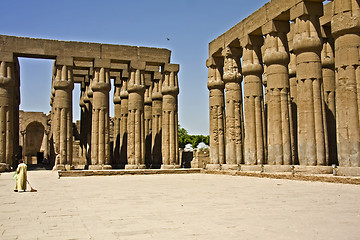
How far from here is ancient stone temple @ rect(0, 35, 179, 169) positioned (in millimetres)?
25531

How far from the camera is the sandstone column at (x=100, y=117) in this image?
1070 inches

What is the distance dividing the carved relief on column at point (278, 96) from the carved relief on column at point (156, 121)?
591 inches

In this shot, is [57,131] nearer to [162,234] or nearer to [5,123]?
[5,123]

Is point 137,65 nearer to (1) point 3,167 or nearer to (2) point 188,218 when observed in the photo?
(1) point 3,167

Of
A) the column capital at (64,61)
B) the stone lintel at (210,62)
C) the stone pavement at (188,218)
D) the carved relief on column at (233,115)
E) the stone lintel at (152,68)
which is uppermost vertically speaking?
the stone lintel at (152,68)

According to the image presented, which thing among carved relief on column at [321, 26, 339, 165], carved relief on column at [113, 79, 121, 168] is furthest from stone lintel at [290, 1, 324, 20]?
carved relief on column at [113, 79, 121, 168]

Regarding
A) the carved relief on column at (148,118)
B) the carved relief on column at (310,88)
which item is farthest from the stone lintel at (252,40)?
the carved relief on column at (148,118)

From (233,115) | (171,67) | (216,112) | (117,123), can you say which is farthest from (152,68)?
(233,115)

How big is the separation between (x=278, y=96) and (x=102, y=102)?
14446 mm

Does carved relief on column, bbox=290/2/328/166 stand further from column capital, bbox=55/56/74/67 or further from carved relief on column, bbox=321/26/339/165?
column capital, bbox=55/56/74/67

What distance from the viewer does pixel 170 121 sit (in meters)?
28.5

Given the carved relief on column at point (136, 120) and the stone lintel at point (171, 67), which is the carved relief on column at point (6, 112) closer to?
the carved relief on column at point (136, 120)

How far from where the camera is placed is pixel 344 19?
1338 cm

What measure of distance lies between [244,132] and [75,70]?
60.5ft
